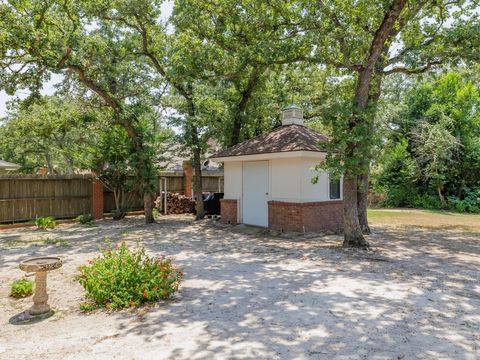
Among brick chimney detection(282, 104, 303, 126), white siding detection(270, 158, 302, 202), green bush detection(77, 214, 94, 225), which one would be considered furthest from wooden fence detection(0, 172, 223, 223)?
brick chimney detection(282, 104, 303, 126)

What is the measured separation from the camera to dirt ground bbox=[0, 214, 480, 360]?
11.2 feet

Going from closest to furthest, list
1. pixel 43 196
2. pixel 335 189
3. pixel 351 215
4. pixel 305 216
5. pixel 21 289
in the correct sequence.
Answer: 1. pixel 21 289
2. pixel 351 215
3. pixel 305 216
4. pixel 335 189
5. pixel 43 196

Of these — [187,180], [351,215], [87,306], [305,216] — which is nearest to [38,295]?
[87,306]

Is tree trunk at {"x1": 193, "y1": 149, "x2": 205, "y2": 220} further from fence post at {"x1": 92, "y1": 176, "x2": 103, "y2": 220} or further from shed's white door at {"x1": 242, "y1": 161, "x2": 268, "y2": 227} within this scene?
fence post at {"x1": 92, "y1": 176, "x2": 103, "y2": 220}

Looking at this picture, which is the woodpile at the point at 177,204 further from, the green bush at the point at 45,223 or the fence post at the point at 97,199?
the green bush at the point at 45,223

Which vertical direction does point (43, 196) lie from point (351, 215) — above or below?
above

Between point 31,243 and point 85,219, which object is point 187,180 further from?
point 31,243

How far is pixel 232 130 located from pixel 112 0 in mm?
6049

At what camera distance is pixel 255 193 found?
11.8 meters

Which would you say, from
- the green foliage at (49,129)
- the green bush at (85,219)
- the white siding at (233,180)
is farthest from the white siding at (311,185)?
the green foliage at (49,129)

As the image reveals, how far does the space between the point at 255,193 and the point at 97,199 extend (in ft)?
21.9

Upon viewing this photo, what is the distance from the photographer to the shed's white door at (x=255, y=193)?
11523 millimetres

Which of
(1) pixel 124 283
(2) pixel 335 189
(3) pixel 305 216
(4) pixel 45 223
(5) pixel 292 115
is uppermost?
(5) pixel 292 115

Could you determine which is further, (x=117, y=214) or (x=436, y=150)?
(x=436, y=150)
